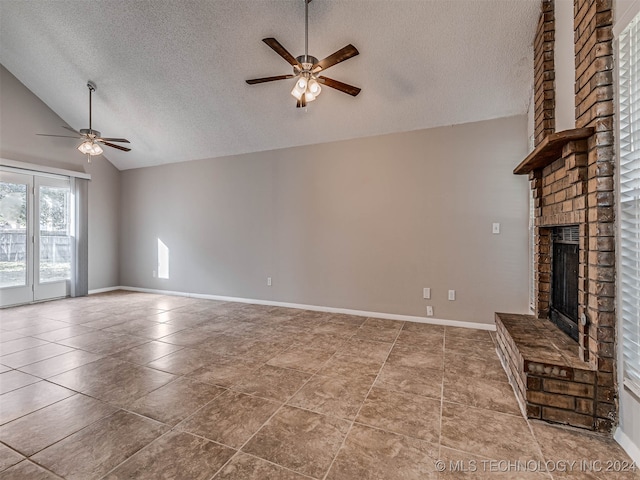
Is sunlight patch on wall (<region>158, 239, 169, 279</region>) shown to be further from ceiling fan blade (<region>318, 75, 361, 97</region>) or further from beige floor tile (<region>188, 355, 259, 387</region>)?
ceiling fan blade (<region>318, 75, 361, 97</region>)

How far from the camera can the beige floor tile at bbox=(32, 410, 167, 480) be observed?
1.49m

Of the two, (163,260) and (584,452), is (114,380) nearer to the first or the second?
(584,452)

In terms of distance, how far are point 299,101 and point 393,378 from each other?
259cm

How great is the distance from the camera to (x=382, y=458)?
1.56 meters

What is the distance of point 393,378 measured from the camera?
2436 millimetres

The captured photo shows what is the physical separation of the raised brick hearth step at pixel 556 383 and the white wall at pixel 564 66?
1.56 meters

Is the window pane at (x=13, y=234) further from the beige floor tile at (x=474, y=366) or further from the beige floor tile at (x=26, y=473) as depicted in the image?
the beige floor tile at (x=474, y=366)

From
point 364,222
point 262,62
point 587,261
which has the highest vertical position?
point 262,62

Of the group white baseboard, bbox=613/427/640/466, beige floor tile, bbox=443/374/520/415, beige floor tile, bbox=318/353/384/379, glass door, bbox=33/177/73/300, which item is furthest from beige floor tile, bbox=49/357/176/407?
glass door, bbox=33/177/73/300

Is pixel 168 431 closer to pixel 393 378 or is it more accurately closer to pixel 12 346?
pixel 393 378

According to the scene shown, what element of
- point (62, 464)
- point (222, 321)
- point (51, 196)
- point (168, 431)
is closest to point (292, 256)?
point (222, 321)

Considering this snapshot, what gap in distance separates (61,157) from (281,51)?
17.1ft

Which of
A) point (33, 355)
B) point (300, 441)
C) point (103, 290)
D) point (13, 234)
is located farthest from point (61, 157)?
point (300, 441)

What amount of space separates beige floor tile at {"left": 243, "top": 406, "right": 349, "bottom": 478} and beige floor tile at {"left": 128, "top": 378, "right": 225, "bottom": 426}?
1.82 feet
